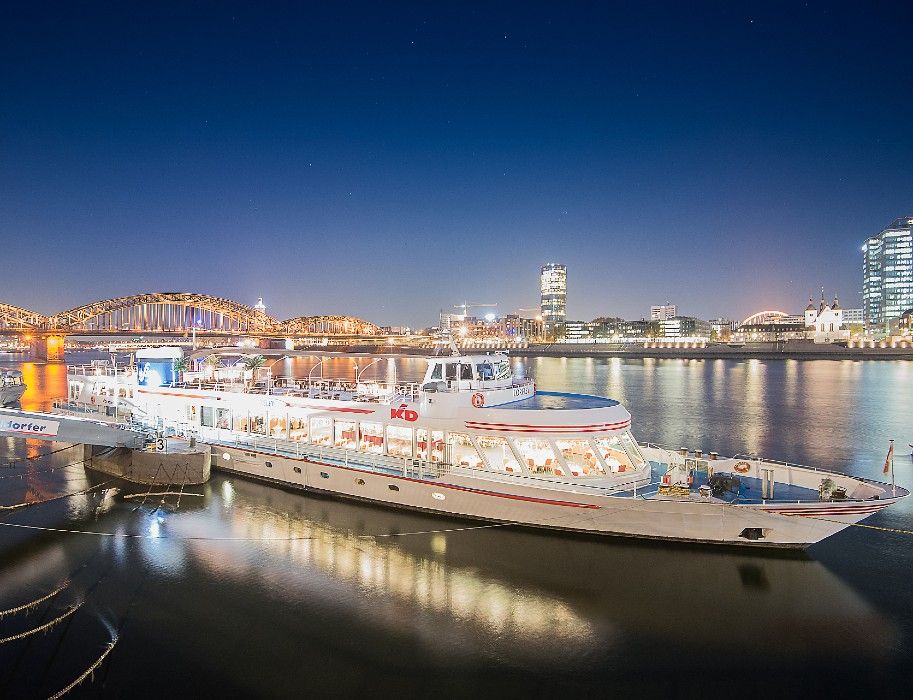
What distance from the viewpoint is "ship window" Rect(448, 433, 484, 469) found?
55.2 ft

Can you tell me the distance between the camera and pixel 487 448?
655 inches

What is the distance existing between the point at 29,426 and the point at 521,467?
16650mm

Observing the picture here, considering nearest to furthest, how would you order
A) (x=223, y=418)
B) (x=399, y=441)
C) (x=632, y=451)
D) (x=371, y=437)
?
(x=632, y=451), (x=399, y=441), (x=371, y=437), (x=223, y=418)

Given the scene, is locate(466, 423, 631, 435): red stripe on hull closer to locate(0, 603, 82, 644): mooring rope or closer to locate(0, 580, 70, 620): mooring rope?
locate(0, 603, 82, 644): mooring rope

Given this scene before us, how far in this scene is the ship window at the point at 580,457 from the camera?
15516 millimetres

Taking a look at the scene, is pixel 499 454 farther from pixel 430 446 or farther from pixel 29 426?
pixel 29 426

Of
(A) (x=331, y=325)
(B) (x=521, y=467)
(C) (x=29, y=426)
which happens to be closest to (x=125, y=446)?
(C) (x=29, y=426)

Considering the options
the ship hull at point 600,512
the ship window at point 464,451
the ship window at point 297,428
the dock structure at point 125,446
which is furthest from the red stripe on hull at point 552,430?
the dock structure at point 125,446

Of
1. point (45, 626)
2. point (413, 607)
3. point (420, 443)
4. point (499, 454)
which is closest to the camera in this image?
point (45, 626)

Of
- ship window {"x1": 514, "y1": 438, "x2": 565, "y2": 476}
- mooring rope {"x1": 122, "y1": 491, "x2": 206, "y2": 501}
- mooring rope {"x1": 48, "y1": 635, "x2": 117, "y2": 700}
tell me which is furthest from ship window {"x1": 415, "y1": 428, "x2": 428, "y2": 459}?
mooring rope {"x1": 48, "y1": 635, "x2": 117, "y2": 700}

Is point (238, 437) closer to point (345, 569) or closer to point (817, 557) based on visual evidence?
point (345, 569)

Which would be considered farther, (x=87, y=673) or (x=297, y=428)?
(x=297, y=428)

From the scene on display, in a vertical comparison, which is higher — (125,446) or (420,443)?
(420,443)

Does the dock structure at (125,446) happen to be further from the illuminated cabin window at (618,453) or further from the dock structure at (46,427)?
the illuminated cabin window at (618,453)
